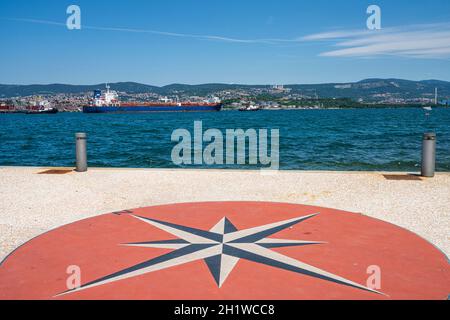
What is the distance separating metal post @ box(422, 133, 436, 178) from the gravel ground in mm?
270

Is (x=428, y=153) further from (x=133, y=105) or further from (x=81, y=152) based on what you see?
(x=133, y=105)

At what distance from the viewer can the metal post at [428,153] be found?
1091 cm

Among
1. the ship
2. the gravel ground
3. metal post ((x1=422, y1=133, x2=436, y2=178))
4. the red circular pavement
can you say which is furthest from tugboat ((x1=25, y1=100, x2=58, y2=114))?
the red circular pavement

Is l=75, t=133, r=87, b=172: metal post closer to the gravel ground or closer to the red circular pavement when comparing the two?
the gravel ground

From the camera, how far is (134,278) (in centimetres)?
476

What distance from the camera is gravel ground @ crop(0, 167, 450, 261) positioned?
7.36 meters

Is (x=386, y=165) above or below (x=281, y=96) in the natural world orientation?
below

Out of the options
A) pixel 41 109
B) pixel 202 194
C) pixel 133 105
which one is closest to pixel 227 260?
pixel 202 194

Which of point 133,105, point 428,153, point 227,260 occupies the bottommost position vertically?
point 227,260

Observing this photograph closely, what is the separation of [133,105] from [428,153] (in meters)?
121

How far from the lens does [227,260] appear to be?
519 cm
